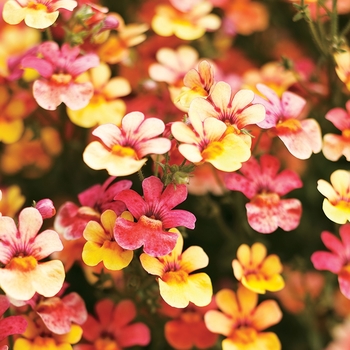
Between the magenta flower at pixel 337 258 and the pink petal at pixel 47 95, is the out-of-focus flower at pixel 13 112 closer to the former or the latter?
the pink petal at pixel 47 95

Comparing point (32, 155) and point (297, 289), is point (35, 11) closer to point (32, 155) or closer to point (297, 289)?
point (32, 155)

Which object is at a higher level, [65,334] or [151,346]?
[65,334]

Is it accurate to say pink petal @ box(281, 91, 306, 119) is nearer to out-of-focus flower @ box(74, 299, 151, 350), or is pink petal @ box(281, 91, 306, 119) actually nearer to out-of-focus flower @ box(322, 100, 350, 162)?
out-of-focus flower @ box(322, 100, 350, 162)

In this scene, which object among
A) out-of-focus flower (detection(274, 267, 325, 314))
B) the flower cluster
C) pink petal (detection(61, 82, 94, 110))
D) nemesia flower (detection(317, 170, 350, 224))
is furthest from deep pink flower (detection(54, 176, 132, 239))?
out-of-focus flower (detection(274, 267, 325, 314))

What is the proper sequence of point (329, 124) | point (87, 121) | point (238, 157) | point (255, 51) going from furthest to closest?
point (255, 51) < point (329, 124) < point (87, 121) < point (238, 157)

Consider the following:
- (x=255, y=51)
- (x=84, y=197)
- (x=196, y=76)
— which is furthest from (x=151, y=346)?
(x=255, y=51)

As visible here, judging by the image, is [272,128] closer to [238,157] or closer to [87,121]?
[238,157]
